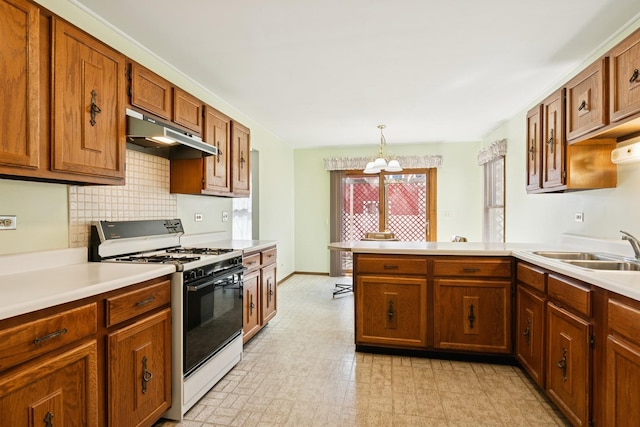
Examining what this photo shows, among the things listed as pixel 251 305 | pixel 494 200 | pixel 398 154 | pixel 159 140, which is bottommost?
pixel 251 305

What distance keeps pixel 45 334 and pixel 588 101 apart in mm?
3120

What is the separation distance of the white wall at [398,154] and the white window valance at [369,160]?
148mm

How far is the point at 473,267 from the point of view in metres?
Answer: 2.58

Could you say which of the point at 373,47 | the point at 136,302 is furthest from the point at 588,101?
the point at 136,302

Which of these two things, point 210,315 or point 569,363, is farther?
point 210,315

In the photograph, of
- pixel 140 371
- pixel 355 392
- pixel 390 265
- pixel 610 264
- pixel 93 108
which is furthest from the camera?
pixel 390 265

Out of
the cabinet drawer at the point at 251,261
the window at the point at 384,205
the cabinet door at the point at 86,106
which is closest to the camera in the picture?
the cabinet door at the point at 86,106

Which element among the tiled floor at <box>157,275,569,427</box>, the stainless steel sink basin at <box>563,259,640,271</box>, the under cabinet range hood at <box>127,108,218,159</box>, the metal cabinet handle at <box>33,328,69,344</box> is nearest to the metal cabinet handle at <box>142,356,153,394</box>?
the tiled floor at <box>157,275,569,427</box>

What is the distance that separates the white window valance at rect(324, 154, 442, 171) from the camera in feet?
19.0

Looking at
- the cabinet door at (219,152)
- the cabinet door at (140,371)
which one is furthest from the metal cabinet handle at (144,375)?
the cabinet door at (219,152)

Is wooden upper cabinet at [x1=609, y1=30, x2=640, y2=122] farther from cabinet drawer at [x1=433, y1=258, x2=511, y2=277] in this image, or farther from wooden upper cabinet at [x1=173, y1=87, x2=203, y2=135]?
wooden upper cabinet at [x1=173, y1=87, x2=203, y2=135]

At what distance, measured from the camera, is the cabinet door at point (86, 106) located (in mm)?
1580

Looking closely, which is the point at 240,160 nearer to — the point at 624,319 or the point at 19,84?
the point at 19,84

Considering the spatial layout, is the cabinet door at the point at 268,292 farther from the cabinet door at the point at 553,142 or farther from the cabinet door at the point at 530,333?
the cabinet door at the point at 553,142
